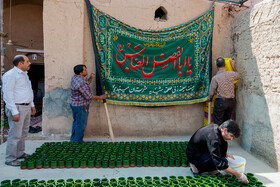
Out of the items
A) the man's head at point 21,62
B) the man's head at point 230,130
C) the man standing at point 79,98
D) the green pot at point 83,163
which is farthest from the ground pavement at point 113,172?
the man's head at point 21,62

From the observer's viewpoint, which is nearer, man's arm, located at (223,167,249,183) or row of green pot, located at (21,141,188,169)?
man's arm, located at (223,167,249,183)

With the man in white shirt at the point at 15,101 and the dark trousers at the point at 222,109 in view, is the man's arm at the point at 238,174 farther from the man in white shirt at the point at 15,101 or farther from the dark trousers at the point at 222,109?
the man in white shirt at the point at 15,101

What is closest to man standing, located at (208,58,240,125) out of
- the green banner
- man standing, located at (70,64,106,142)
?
the green banner

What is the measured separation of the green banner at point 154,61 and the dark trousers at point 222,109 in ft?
2.01

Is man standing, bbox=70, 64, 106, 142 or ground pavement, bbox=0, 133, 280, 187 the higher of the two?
man standing, bbox=70, 64, 106, 142

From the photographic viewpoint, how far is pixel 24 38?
8.59 m

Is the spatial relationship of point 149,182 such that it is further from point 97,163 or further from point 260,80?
point 260,80

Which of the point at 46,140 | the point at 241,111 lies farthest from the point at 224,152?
the point at 46,140

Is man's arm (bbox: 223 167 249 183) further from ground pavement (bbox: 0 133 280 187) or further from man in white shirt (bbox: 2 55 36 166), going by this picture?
man in white shirt (bbox: 2 55 36 166)

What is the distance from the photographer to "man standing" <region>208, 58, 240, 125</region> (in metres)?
4.41

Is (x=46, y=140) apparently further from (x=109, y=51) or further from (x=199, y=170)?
(x=199, y=170)

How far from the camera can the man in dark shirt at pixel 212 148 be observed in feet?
8.55

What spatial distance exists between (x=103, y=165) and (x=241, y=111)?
281cm

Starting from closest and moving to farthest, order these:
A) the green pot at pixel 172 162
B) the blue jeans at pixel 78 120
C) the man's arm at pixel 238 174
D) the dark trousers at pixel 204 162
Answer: the man's arm at pixel 238 174 → the dark trousers at pixel 204 162 → the green pot at pixel 172 162 → the blue jeans at pixel 78 120
